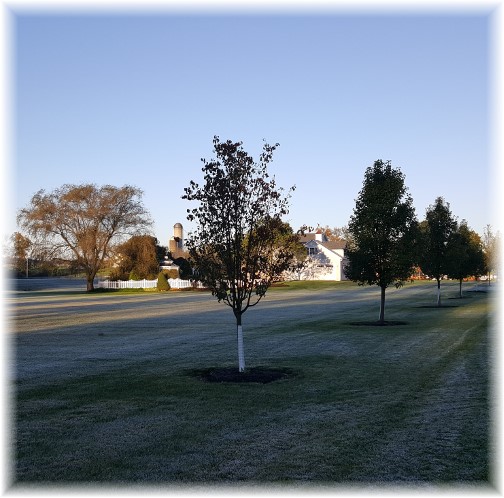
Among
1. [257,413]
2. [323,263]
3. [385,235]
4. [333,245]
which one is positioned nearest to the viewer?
[257,413]

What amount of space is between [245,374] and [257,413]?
3.40 metres

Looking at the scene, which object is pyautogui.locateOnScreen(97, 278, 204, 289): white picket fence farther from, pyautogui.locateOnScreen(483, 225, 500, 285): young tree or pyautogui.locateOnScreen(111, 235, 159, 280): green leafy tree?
pyautogui.locateOnScreen(483, 225, 500, 285): young tree

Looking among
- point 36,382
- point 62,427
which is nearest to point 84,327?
point 36,382

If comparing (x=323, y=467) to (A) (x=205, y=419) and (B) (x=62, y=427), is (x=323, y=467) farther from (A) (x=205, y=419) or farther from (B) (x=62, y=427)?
(B) (x=62, y=427)

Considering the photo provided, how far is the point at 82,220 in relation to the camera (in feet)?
231

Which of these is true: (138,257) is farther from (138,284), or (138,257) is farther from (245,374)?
(245,374)

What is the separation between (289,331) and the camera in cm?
2295

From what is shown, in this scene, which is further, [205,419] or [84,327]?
[84,327]

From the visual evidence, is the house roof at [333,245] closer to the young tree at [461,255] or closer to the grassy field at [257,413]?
the young tree at [461,255]

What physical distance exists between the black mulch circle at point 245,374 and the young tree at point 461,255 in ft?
90.6

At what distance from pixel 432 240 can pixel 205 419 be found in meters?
32.6

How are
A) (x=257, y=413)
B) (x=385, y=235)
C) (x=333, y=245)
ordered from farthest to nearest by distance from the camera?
1. (x=333, y=245)
2. (x=385, y=235)
3. (x=257, y=413)

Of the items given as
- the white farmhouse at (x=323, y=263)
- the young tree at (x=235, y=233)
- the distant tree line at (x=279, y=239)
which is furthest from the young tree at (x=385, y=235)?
the white farmhouse at (x=323, y=263)

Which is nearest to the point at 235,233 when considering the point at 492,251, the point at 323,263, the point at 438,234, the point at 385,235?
the point at 385,235
